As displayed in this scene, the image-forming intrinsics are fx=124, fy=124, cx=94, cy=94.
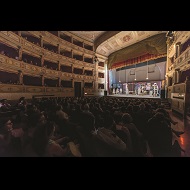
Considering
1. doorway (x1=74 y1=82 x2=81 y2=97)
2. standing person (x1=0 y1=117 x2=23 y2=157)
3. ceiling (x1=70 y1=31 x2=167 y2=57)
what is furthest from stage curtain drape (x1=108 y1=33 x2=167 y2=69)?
standing person (x1=0 y1=117 x2=23 y2=157)

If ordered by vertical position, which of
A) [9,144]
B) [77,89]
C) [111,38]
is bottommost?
[9,144]

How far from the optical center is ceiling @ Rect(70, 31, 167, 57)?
A: 34.3 feet

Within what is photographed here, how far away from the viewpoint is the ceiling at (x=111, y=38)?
1047cm

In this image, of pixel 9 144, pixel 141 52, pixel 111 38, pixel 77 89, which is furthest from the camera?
pixel 77 89

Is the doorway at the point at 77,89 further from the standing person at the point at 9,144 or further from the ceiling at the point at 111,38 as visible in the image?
the standing person at the point at 9,144

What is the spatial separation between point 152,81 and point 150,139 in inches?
528

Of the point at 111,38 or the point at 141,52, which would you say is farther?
the point at 111,38

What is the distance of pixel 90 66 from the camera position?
535 inches

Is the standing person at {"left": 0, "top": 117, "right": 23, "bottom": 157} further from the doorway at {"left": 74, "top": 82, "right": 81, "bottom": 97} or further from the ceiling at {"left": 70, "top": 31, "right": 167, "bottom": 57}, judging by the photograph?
the ceiling at {"left": 70, "top": 31, "right": 167, "bottom": 57}

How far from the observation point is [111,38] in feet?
37.4

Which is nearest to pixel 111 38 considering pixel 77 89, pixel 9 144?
pixel 77 89

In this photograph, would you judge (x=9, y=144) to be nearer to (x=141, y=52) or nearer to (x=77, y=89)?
(x=77, y=89)
